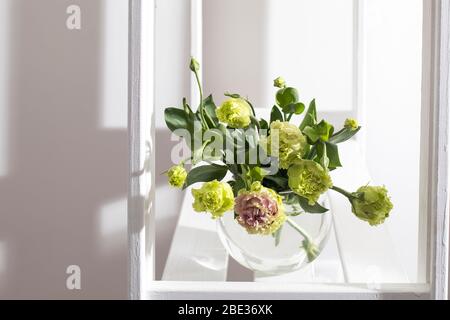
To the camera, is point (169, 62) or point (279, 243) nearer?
point (279, 243)

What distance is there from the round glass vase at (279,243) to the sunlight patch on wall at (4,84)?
76 cm

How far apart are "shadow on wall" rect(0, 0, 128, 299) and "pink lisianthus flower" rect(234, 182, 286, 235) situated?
758mm

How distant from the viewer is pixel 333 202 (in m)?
1.05

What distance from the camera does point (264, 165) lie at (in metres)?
0.77

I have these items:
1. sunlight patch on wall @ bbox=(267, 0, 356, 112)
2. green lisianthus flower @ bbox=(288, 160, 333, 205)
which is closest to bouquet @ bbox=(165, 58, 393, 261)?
green lisianthus flower @ bbox=(288, 160, 333, 205)

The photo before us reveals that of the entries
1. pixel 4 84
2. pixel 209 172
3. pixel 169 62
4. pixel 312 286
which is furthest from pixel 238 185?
pixel 4 84

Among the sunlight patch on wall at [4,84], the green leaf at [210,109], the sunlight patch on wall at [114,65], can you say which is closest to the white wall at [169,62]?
the sunlight patch on wall at [114,65]

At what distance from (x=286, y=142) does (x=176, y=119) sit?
0.13 m

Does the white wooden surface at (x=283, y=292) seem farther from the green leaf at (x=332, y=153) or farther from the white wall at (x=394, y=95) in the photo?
the white wall at (x=394, y=95)

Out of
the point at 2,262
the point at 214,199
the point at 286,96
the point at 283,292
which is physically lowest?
the point at 2,262

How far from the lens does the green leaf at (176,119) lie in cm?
77

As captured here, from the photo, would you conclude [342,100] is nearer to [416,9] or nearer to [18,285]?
[416,9]

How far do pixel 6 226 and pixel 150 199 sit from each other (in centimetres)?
78

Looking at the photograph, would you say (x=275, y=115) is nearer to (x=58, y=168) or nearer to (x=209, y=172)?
(x=209, y=172)
